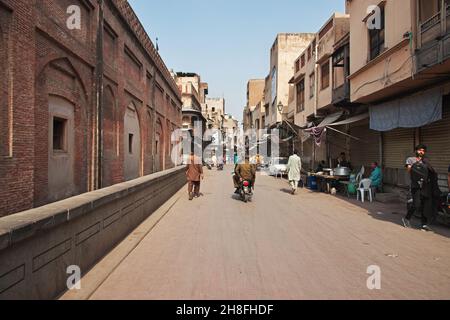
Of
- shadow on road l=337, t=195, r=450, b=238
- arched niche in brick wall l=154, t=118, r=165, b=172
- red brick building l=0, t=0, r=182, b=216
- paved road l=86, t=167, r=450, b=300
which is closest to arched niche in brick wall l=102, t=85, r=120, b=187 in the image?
red brick building l=0, t=0, r=182, b=216

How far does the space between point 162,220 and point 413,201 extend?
6015mm

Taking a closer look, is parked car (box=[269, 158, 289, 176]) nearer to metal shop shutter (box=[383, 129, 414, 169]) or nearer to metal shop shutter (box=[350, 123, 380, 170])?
metal shop shutter (box=[350, 123, 380, 170])

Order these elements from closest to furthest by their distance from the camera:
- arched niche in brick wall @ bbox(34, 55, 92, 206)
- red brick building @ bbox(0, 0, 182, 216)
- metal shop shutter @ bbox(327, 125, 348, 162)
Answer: red brick building @ bbox(0, 0, 182, 216)
arched niche in brick wall @ bbox(34, 55, 92, 206)
metal shop shutter @ bbox(327, 125, 348, 162)

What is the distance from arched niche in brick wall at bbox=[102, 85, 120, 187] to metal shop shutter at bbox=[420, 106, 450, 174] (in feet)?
33.1

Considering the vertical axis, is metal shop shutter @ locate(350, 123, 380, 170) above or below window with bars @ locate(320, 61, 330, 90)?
below

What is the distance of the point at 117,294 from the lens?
4.35 metres

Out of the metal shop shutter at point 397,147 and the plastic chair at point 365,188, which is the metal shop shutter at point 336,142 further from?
the plastic chair at point 365,188

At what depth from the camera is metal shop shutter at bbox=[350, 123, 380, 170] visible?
52.6ft

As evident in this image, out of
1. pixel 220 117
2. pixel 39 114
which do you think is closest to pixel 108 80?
pixel 39 114

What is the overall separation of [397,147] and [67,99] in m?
11.4

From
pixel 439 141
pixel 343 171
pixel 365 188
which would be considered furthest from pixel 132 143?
pixel 439 141

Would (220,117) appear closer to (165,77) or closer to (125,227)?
(165,77)

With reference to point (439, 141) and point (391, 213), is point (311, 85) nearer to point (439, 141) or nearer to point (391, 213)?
point (439, 141)

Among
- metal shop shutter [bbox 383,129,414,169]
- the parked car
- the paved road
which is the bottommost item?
the paved road
